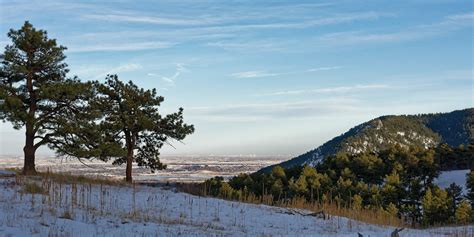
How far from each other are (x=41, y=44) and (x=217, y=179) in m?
35.8

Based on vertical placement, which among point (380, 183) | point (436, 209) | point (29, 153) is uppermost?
point (29, 153)

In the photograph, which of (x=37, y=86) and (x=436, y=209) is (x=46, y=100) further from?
(x=436, y=209)

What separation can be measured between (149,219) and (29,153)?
1410cm

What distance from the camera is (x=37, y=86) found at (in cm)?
2523

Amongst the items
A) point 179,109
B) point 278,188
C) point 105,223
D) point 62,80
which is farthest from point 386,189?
point 105,223

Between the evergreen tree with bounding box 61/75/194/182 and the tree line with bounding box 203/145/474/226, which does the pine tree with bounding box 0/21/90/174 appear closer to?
the evergreen tree with bounding box 61/75/194/182

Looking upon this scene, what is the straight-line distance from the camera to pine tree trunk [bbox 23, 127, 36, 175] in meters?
24.6

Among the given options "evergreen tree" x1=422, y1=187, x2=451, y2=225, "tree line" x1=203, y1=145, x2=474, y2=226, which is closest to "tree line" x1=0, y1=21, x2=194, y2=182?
"tree line" x1=203, y1=145, x2=474, y2=226

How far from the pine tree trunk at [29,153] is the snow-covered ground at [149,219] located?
4996mm

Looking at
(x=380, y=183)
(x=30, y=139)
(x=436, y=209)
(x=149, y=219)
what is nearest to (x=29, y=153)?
(x=30, y=139)

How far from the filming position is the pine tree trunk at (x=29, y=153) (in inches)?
967

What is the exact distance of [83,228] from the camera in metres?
11.2

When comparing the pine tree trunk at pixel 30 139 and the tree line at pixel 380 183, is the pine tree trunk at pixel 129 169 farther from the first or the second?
the tree line at pixel 380 183

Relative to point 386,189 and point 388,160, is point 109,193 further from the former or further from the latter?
point 388,160
